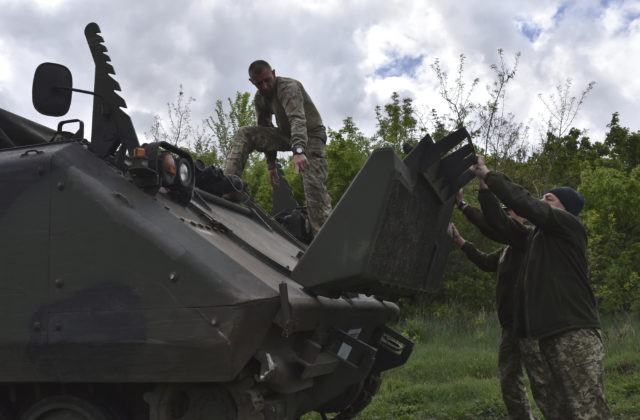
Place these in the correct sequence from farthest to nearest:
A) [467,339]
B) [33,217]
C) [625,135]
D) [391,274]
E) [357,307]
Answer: [625,135] → [467,339] → [357,307] → [391,274] → [33,217]

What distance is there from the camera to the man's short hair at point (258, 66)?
5.47 meters

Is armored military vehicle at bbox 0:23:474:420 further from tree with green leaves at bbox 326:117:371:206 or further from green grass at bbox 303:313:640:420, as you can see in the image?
tree with green leaves at bbox 326:117:371:206

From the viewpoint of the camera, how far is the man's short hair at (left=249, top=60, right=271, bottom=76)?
215 inches

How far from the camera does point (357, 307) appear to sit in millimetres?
4160

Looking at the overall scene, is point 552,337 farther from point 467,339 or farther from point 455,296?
point 455,296

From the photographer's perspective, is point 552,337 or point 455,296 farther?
point 455,296

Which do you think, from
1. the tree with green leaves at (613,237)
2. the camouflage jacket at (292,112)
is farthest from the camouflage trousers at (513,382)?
the tree with green leaves at (613,237)

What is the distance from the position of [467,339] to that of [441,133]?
15.2 ft

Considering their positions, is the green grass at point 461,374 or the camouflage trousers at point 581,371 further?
the green grass at point 461,374

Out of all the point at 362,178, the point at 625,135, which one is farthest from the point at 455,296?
the point at 625,135

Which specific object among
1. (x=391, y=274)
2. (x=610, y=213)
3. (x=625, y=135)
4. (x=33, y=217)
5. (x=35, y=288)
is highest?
(x=625, y=135)

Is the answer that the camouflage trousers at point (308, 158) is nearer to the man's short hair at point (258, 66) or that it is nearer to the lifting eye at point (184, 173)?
the man's short hair at point (258, 66)

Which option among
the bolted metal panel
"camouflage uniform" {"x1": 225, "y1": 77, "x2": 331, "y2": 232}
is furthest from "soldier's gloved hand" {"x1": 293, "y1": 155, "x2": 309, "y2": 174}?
the bolted metal panel

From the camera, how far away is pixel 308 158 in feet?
18.6
